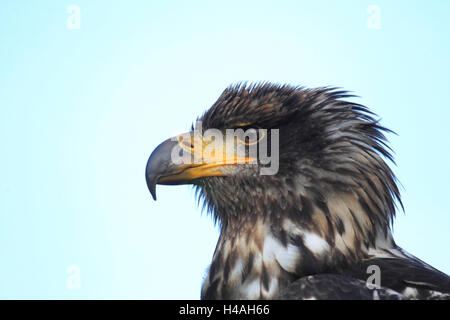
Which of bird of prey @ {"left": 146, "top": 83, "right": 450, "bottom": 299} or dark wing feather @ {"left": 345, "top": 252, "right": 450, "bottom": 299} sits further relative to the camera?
bird of prey @ {"left": 146, "top": 83, "right": 450, "bottom": 299}

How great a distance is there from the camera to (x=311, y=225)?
4.21 meters

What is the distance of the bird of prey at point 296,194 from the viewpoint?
3986mm

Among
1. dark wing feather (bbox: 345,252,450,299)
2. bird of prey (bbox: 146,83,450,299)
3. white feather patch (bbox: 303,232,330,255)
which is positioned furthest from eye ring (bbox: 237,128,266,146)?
dark wing feather (bbox: 345,252,450,299)

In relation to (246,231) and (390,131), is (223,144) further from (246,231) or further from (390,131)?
(390,131)

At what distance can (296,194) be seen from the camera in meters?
4.30

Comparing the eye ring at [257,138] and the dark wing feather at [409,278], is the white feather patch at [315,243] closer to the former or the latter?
the dark wing feather at [409,278]

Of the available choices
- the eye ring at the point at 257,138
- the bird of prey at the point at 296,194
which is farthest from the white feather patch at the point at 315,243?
the eye ring at the point at 257,138

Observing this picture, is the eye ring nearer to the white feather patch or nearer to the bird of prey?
the bird of prey

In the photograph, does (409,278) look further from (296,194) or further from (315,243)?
→ (296,194)

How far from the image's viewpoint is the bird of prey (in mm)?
3986

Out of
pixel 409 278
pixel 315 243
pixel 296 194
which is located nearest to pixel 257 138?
pixel 296 194
